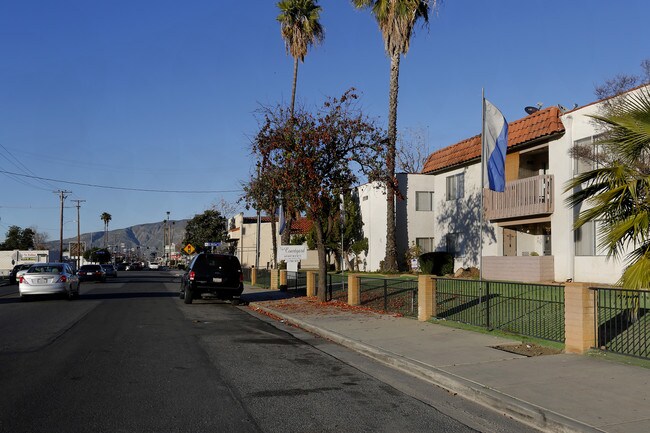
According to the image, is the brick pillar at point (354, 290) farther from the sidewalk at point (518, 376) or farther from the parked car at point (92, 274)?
the parked car at point (92, 274)

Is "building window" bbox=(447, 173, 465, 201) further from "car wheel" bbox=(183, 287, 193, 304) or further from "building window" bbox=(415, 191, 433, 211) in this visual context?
"car wheel" bbox=(183, 287, 193, 304)

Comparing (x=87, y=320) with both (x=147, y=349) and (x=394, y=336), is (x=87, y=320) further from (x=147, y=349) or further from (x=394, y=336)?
(x=394, y=336)

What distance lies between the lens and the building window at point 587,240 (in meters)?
20.5

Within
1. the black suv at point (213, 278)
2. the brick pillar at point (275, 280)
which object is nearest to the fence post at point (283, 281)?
the brick pillar at point (275, 280)

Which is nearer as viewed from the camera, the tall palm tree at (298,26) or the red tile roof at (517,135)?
the red tile roof at (517,135)

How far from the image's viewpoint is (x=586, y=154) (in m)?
19.1

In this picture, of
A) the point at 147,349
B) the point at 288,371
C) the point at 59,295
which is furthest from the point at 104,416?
the point at 59,295

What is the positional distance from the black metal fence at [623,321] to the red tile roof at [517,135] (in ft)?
41.1

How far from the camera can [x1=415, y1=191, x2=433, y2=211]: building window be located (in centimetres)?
3738

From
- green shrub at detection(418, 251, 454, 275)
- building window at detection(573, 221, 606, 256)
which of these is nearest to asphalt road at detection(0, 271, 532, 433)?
building window at detection(573, 221, 606, 256)

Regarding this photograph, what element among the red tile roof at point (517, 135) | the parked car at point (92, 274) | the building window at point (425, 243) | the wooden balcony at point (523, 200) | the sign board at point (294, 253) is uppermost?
the red tile roof at point (517, 135)

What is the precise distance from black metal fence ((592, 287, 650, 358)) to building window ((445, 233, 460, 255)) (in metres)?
19.0

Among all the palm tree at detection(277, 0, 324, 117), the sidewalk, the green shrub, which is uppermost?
the palm tree at detection(277, 0, 324, 117)

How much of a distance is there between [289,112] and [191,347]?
11.4 metres
